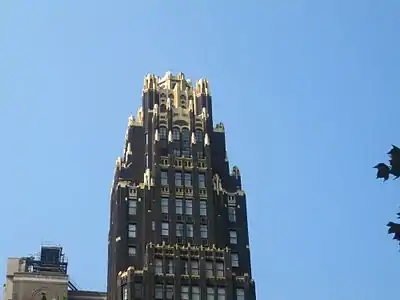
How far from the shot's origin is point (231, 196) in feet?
413

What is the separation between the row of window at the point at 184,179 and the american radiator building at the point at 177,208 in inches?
5.7

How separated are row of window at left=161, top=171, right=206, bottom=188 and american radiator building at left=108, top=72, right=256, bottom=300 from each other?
0.14 m

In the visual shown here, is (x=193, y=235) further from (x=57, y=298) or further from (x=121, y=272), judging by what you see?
(x=57, y=298)

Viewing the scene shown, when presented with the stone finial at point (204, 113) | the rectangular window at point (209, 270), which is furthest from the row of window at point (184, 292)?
the stone finial at point (204, 113)

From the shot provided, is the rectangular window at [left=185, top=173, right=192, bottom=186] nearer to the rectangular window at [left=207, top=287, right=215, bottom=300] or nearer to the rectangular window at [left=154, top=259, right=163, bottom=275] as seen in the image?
the rectangular window at [left=154, top=259, right=163, bottom=275]

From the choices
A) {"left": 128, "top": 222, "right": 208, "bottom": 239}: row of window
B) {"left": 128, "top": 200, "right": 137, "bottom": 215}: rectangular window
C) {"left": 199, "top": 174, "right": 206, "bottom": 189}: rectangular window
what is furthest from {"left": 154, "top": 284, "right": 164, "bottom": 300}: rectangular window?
{"left": 199, "top": 174, "right": 206, "bottom": 189}: rectangular window

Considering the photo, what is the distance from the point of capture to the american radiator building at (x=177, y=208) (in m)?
113

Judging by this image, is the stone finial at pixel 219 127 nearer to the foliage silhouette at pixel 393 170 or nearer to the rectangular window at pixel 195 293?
the rectangular window at pixel 195 293

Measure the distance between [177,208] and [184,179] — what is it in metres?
5.44

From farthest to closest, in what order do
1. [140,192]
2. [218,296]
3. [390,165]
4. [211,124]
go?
1. [211,124]
2. [140,192]
3. [218,296]
4. [390,165]

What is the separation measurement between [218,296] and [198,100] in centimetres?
3625

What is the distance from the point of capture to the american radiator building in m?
113

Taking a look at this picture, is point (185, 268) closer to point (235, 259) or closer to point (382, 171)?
point (235, 259)

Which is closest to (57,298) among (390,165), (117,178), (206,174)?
(117,178)
